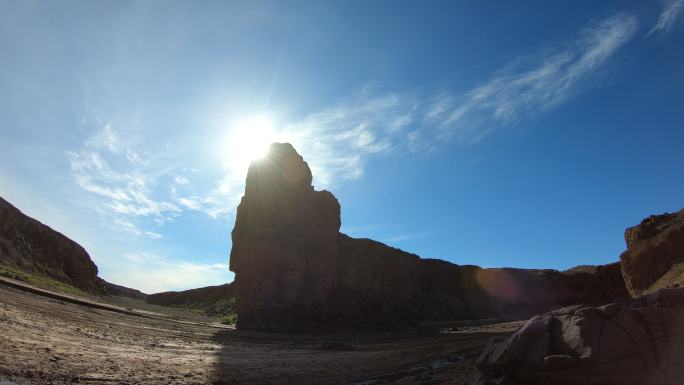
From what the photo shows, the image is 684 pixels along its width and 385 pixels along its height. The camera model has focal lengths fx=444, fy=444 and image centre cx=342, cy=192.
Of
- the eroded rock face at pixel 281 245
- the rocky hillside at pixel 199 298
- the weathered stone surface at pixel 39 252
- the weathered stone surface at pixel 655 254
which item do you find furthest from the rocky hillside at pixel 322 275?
the weathered stone surface at pixel 655 254

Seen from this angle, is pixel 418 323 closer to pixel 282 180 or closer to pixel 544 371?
pixel 282 180

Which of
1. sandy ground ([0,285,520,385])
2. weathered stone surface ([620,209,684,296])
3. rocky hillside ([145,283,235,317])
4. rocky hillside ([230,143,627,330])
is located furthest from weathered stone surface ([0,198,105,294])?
weathered stone surface ([620,209,684,296])

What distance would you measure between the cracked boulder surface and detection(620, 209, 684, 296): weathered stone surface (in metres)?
15.1

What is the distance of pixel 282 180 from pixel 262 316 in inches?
654

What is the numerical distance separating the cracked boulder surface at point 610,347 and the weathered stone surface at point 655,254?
593 inches

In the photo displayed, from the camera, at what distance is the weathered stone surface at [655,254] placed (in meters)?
23.1

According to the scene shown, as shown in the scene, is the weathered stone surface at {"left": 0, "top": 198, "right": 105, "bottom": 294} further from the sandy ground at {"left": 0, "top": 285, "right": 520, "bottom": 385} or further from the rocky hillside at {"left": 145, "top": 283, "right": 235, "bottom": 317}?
the sandy ground at {"left": 0, "top": 285, "right": 520, "bottom": 385}

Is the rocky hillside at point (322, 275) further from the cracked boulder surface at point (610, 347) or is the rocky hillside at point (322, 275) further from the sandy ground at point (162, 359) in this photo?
the cracked boulder surface at point (610, 347)

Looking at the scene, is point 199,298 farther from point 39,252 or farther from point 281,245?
point 281,245

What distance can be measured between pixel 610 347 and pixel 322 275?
48.8 metres

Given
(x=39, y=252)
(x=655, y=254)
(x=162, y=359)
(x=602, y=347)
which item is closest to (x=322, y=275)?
(x=162, y=359)

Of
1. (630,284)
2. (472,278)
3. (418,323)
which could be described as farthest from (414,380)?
(472,278)

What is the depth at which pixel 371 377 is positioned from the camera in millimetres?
17328

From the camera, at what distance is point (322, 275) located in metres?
56.2
